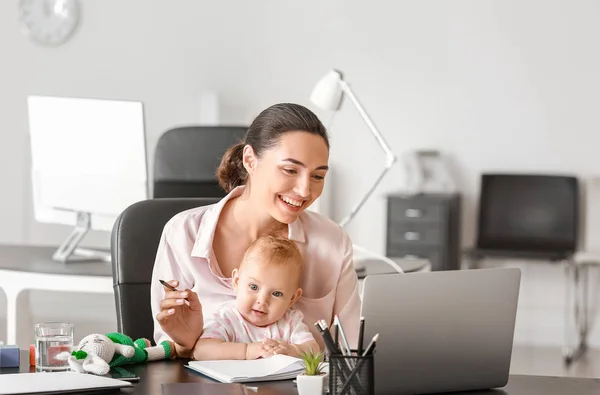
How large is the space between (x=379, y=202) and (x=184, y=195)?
3042 mm

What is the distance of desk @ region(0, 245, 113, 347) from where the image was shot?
10.3 ft

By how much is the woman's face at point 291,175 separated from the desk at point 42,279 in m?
1.34

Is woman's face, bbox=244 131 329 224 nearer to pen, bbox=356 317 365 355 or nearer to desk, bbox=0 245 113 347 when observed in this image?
pen, bbox=356 317 365 355

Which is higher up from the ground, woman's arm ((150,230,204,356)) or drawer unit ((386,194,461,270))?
woman's arm ((150,230,204,356))

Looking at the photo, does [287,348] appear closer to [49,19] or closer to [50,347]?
[50,347]

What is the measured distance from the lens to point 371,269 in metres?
3.34

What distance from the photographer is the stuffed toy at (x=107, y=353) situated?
1601 millimetres

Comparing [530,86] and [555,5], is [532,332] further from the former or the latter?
[555,5]

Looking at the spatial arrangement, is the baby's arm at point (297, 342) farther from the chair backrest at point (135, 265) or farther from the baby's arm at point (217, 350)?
the chair backrest at point (135, 265)

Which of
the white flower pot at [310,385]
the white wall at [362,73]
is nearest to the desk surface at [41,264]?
the white flower pot at [310,385]

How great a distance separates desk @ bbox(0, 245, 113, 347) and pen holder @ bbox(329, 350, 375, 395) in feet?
6.14

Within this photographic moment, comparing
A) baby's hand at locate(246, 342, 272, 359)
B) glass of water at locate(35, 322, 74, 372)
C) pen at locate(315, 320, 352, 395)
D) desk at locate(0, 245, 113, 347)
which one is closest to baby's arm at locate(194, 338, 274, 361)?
baby's hand at locate(246, 342, 272, 359)

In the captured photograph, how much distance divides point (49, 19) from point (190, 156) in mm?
2860

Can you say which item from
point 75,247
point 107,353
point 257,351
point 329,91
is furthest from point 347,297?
point 75,247
